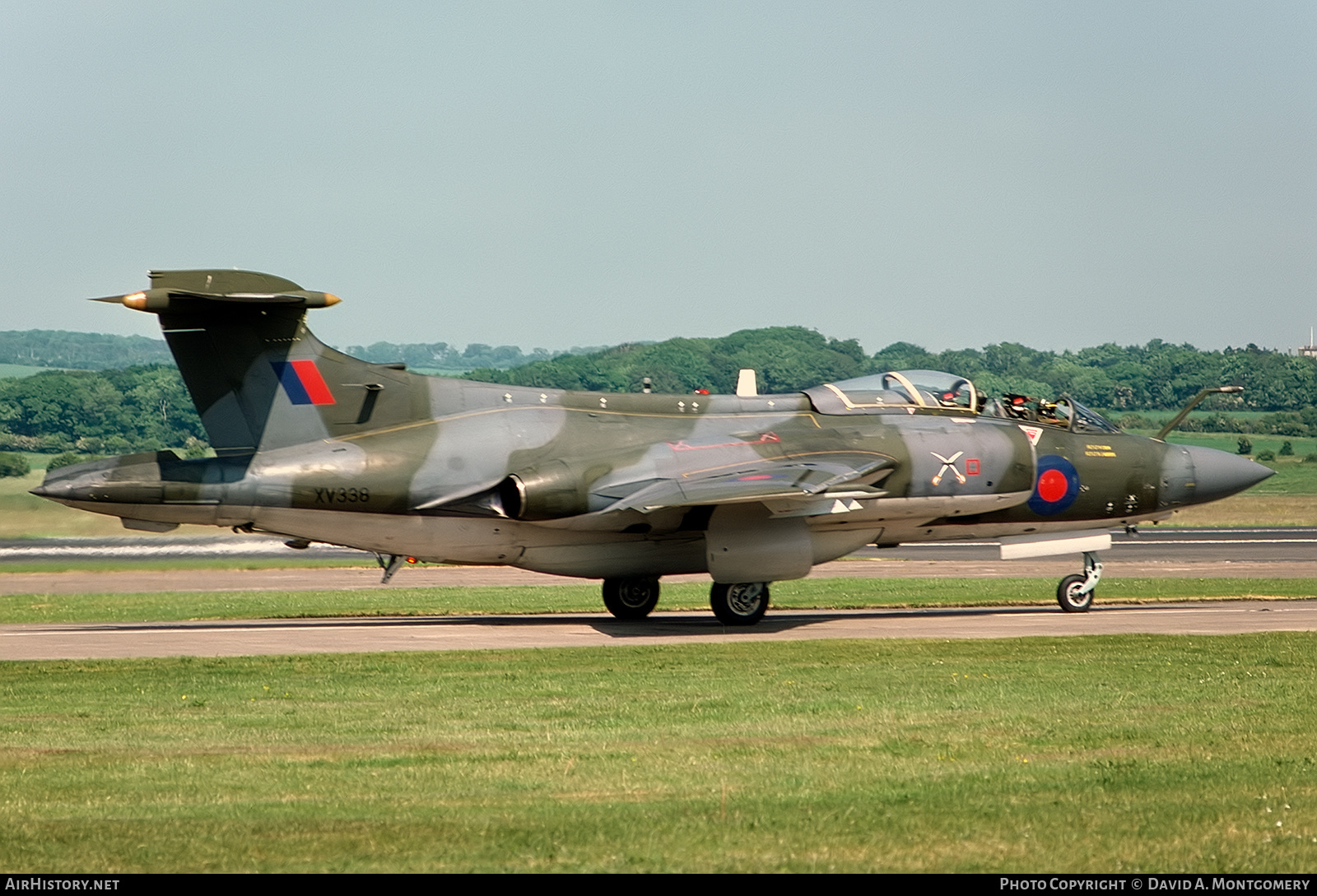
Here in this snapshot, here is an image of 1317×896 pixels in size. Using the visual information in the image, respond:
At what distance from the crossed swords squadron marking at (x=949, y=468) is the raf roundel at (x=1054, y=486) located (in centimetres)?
170

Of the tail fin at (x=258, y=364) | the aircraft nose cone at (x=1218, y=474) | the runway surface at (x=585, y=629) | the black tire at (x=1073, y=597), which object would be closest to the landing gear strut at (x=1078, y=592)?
the black tire at (x=1073, y=597)

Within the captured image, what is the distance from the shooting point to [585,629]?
894 inches

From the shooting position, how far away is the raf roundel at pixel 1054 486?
24797 millimetres

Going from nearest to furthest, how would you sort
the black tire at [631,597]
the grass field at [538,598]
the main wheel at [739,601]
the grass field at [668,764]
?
1. the grass field at [668,764]
2. the main wheel at [739,601]
3. the black tire at [631,597]
4. the grass field at [538,598]

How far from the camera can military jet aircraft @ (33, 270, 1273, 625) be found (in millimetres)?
20656

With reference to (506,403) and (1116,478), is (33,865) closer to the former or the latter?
(506,403)

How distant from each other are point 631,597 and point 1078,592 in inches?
306

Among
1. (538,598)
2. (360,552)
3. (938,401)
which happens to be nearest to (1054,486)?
(938,401)

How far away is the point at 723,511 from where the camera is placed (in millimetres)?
21953

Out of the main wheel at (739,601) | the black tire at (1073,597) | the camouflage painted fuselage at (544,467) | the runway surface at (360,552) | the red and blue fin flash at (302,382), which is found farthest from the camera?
the runway surface at (360,552)

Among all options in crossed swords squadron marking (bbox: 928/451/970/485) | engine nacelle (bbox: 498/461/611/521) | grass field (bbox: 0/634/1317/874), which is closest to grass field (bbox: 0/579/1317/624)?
crossed swords squadron marking (bbox: 928/451/970/485)

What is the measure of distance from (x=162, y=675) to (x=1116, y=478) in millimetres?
16361

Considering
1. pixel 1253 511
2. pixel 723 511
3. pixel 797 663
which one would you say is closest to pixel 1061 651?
pixel 797 663

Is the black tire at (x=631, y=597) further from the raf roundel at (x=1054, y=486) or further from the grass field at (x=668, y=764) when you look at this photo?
the raf roundel at (x=1054, y=486)
